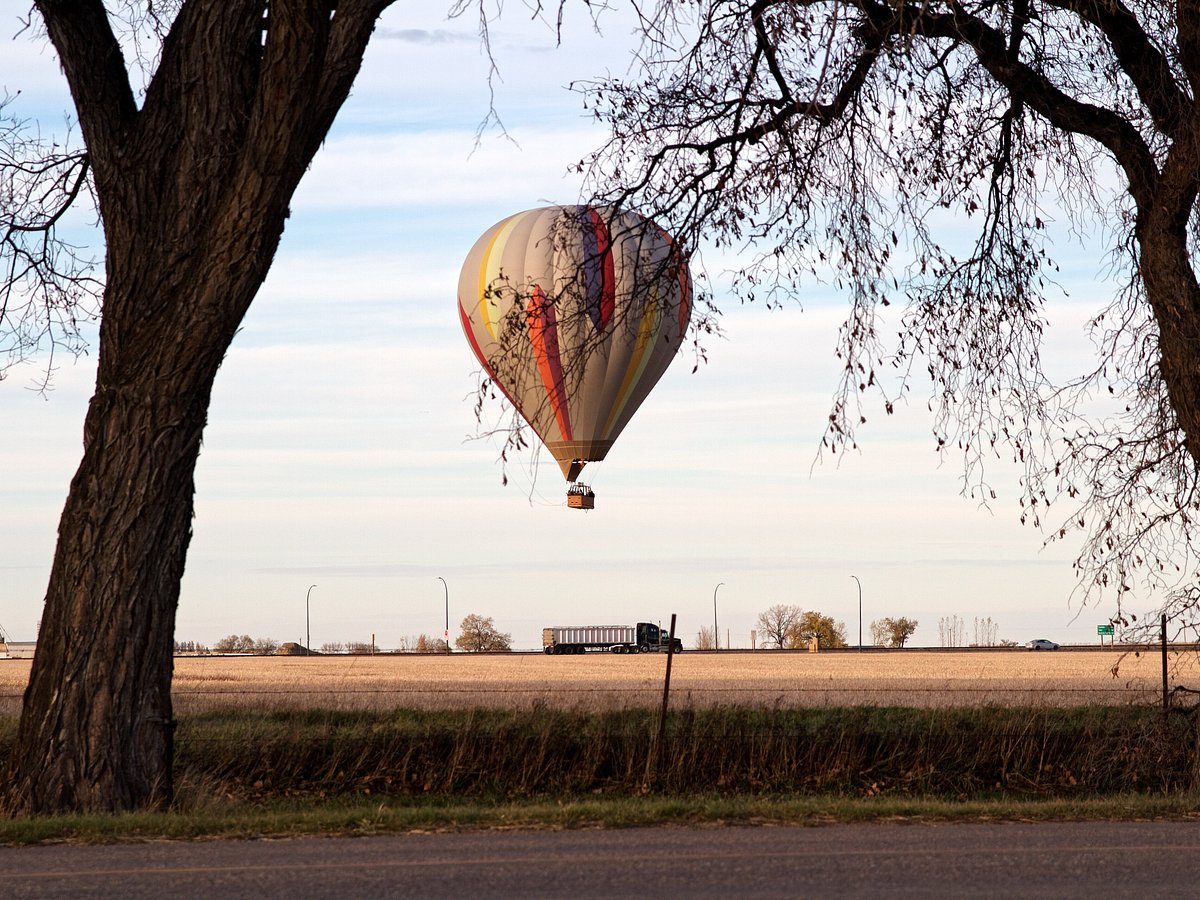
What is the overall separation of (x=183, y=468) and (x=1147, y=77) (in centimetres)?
914

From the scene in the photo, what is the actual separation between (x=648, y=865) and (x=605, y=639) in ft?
312

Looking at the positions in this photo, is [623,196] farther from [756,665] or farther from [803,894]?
[756,665]

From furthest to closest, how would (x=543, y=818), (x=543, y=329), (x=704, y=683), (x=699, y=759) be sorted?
(x=704, y=683)
(x=699, y=759)
(x=543, y=329)
(x=543, y=818)

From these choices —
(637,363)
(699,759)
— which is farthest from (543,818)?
(637,363)

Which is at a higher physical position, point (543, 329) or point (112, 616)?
point (543, 329)

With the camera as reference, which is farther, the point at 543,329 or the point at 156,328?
the point at 543,329

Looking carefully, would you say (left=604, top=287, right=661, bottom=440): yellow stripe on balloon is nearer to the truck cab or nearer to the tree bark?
the tree bark

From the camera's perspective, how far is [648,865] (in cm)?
846

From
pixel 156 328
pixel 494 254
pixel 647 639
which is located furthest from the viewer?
pixel 647 639

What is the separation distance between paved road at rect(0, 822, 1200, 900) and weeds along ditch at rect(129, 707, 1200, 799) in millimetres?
5789

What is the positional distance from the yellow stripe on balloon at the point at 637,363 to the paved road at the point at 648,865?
1503cm

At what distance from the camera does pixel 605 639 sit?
338ft

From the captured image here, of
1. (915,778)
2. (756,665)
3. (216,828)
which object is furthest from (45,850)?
Answer: (756,665)

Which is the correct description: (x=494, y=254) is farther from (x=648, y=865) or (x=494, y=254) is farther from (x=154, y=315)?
(x=648, y=865)
